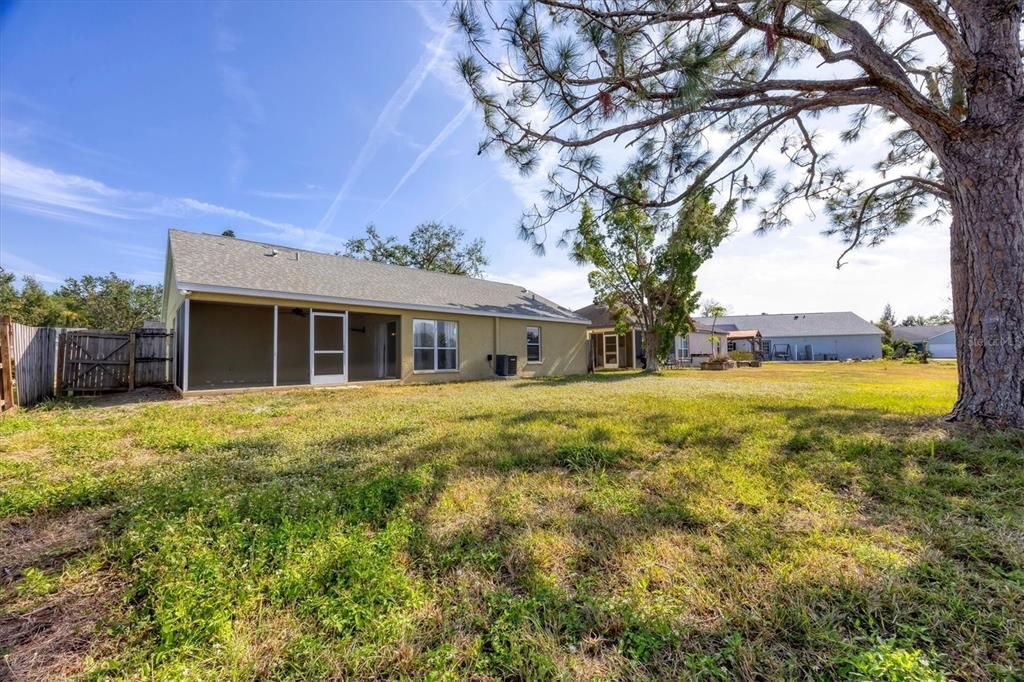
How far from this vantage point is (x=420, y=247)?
1086 inches

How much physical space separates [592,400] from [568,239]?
3.15 m

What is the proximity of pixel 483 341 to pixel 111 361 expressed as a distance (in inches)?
392

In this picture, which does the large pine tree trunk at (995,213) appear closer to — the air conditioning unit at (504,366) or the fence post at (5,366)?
the air conditioning unit at (504,366)

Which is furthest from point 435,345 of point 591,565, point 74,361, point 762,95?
point 591,565

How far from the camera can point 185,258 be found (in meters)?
9.81

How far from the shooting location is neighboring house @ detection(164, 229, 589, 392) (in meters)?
10.0

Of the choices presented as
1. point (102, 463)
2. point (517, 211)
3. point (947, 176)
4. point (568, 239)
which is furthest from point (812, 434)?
point (102, 463)

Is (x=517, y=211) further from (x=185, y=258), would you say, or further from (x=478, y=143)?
(x=185, y=258)

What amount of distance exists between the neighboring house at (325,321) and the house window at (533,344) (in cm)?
4

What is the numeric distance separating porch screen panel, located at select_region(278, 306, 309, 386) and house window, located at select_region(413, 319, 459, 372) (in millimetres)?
4146

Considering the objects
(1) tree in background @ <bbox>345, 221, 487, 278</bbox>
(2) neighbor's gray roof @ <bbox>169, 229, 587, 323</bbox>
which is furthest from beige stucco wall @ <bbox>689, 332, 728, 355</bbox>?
(1) tree in background @ <bbox>345, 221, 487, 278</bbox>

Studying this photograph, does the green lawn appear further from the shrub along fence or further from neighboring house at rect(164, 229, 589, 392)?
neighboring house at rect(164, 229, 589, 392)

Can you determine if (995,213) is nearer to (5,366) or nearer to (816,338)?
(5,366)

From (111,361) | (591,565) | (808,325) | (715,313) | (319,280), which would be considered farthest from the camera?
(808,325)
